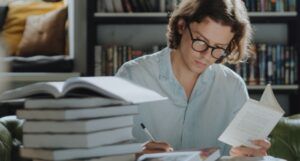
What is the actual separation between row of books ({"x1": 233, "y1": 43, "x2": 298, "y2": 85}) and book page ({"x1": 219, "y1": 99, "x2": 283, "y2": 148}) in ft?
6.62

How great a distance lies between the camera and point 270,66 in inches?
136

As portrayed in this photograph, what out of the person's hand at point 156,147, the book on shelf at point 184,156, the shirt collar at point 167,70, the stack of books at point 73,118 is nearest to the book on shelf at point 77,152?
the stack of books at point 73,118

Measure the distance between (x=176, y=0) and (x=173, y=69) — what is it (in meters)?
1.62

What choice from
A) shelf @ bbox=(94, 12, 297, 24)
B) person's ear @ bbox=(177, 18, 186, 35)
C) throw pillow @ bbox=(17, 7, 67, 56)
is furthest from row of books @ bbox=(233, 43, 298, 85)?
person's ear @ bbox=(177, 18, 186, 35)

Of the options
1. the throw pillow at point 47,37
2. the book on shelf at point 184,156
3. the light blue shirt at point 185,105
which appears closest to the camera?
the book on shelf at point 184,156

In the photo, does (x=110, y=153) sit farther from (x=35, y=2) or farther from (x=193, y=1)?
(x=35, y=2)

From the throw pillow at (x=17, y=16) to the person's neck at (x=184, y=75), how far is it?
2054 millimetres

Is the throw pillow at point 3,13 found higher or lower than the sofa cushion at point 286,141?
higher

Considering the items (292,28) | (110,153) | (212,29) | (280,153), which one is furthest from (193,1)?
(292,28)

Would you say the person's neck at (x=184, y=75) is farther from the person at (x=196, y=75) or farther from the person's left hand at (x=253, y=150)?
the person's left hand at (x=253, y=150)

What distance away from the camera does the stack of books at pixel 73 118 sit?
0.95 m

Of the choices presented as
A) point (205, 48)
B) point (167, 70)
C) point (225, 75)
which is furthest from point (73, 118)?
point (225, 75)

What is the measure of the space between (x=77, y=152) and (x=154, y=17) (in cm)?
254

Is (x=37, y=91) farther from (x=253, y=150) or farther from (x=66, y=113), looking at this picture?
(x=253, y=150)
